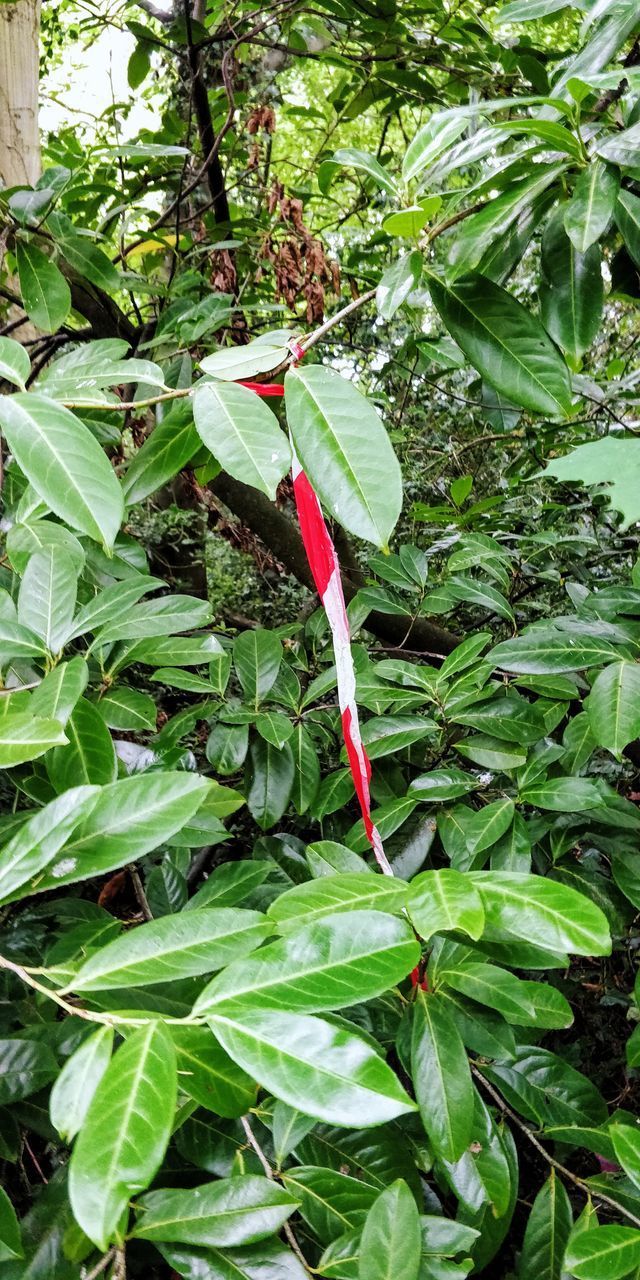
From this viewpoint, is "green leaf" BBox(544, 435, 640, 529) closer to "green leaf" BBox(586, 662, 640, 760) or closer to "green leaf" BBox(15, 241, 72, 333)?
"green leaf" BBox(586, 662, 640, 760)

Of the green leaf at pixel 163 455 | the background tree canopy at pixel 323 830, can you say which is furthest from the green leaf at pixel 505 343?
the green leaf at pixel 163 455

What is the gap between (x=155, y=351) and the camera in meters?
1.37

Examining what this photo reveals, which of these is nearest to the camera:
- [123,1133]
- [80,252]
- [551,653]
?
[123,1133]

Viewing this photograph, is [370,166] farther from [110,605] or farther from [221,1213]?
[221,1213]

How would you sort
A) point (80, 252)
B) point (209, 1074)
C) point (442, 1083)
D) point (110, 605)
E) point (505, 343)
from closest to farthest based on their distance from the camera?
1. point (209, 1074)
2. point (442, 1083)
3. point (505, 343)
4. point (110, 605)
5. point (80, 252)

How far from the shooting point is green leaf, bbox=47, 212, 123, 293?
1.12 metres

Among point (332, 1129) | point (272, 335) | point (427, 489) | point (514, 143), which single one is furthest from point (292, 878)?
point (427, 489)

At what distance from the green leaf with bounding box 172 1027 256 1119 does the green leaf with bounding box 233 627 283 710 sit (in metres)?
0.54

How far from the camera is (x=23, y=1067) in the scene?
550 millimetres

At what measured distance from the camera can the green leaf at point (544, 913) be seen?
0.43 m

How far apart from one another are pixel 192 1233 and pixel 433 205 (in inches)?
25.5

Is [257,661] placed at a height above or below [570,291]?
below


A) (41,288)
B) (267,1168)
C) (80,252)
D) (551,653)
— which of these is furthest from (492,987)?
(80,252)

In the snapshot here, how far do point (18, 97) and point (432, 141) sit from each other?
1.78m
